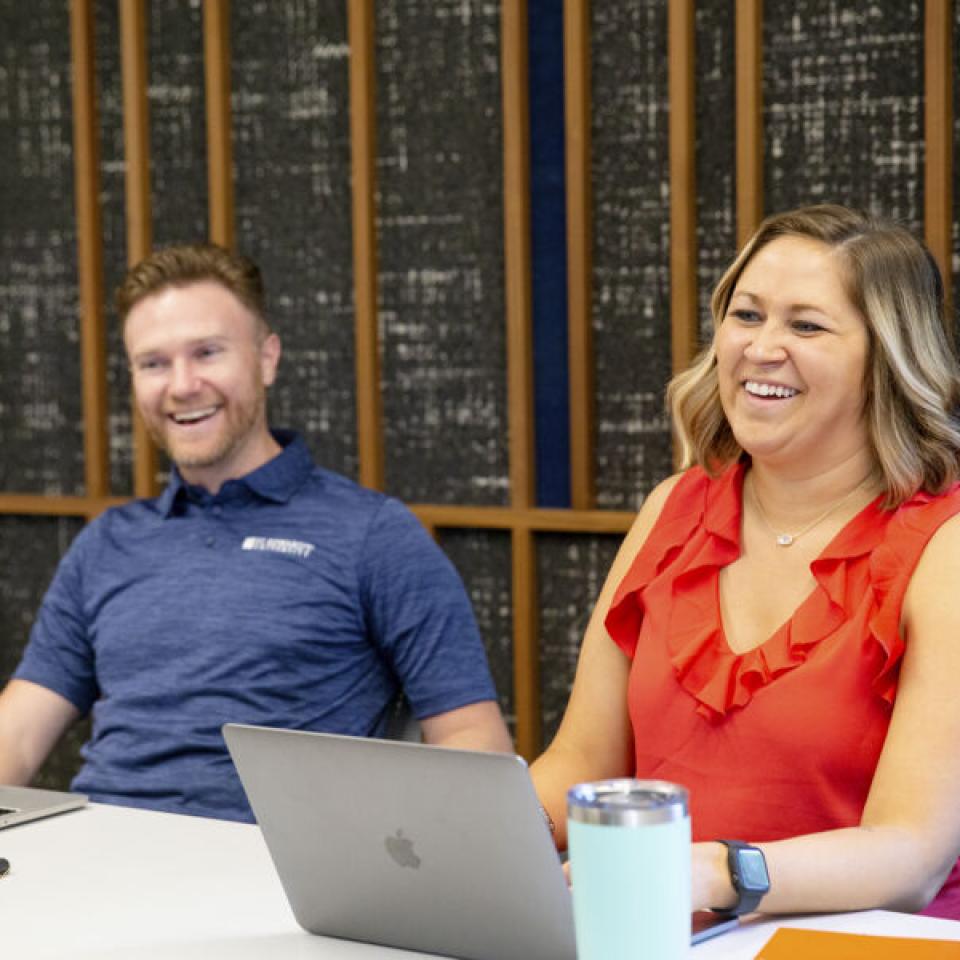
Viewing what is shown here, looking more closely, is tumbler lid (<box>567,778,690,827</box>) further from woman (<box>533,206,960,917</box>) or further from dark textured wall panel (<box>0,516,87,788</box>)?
dark textured wall panel (<box>0,516,87,788</box>)

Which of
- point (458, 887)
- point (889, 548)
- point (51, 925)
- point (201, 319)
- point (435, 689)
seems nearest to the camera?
point (458, 887)

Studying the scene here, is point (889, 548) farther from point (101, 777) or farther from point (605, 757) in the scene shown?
point (101, 777)

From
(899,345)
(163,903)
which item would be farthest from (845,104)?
(163,903)

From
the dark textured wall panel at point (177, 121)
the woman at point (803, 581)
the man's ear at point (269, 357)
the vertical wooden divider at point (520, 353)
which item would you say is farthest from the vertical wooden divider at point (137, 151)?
the woman at point (803, 581)

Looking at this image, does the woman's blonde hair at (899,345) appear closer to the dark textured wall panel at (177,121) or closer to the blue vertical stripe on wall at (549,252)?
the blue vertical stripe on wall at (549,252)

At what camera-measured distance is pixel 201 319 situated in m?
2.82

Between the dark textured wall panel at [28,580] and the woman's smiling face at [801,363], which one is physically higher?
the woman's smiling face at [801,363]

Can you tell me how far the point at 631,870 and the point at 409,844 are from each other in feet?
1.05

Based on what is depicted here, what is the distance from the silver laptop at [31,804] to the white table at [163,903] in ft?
0.06

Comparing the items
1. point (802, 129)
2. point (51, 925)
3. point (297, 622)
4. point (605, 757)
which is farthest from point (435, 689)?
point (802, 129)

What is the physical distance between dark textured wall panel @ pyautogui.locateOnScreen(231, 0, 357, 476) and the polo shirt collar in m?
0.69

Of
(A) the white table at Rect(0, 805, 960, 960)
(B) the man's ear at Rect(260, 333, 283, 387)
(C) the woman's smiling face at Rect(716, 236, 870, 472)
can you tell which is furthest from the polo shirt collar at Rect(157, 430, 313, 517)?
(C) the woman's smiling face at Rect(716, 236, 870, 472)

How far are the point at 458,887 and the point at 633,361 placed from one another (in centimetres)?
182

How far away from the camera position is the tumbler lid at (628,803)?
120cm
